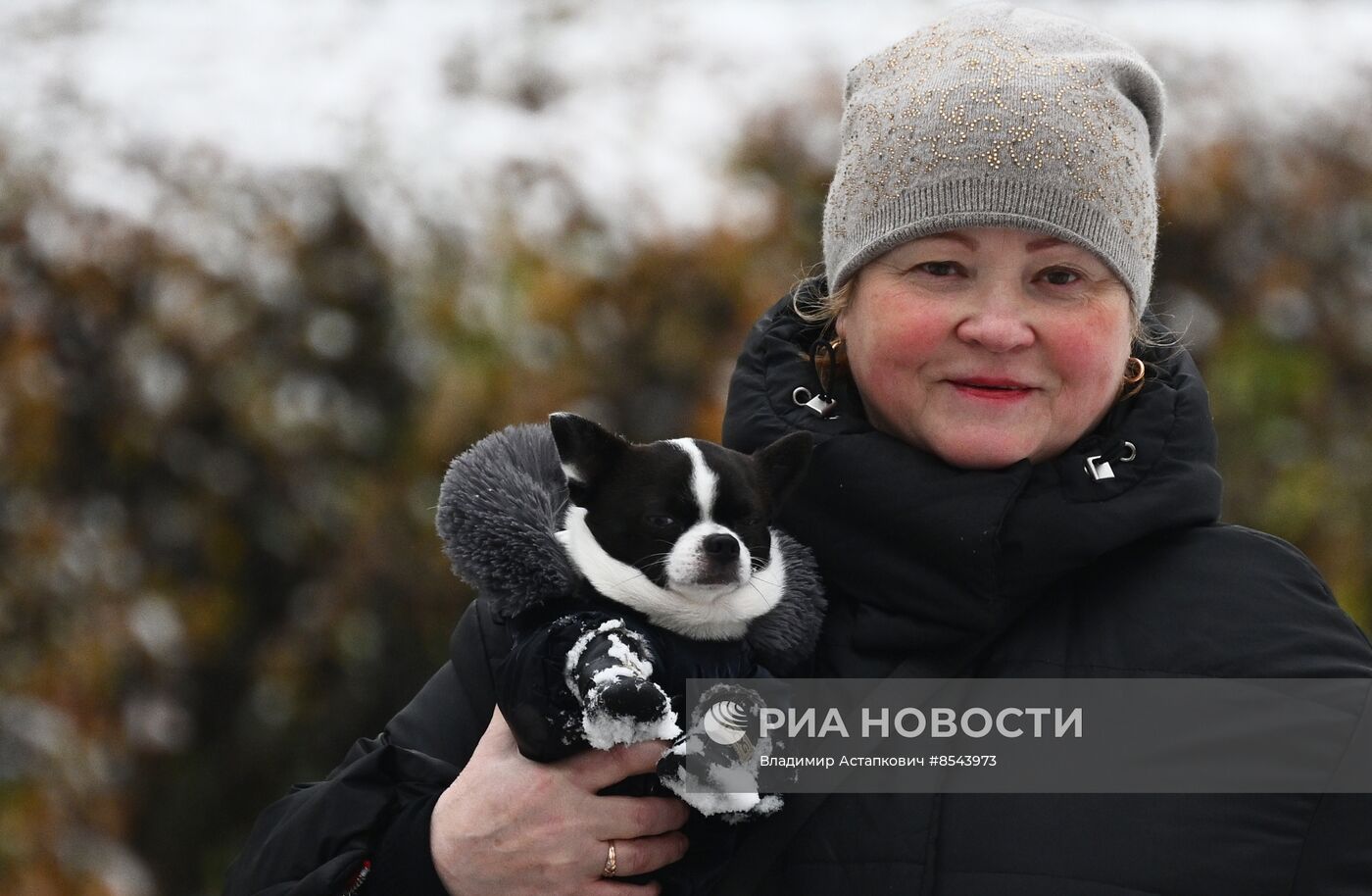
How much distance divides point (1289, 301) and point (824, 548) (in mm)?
2324

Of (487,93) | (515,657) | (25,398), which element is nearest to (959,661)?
(515,657)

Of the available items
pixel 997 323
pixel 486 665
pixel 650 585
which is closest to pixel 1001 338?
pixel 997 323

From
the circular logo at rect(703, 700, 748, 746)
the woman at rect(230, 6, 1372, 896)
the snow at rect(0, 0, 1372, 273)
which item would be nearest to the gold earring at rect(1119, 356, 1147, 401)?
the woman at rect(230, 6, 1372, 896)

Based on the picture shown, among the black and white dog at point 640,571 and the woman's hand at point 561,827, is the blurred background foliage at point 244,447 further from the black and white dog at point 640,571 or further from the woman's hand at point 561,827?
the woman's hand at point 561,827

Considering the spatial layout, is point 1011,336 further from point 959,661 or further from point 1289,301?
point 1289,301

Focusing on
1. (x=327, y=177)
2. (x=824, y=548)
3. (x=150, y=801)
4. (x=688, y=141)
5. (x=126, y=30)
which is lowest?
(x=150, y=801)

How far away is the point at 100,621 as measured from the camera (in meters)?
3.24

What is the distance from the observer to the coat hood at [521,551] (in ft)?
5.77

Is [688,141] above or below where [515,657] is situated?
above

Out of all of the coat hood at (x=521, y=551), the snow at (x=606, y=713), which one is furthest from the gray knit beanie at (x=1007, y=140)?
the snow at (x=606, y=713)

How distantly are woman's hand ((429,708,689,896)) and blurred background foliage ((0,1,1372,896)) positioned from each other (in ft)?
5.21

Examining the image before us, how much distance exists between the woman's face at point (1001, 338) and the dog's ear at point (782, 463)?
0.16 meters

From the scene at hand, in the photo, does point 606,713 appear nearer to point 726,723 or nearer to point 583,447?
point 726,723

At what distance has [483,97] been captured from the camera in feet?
12.5
